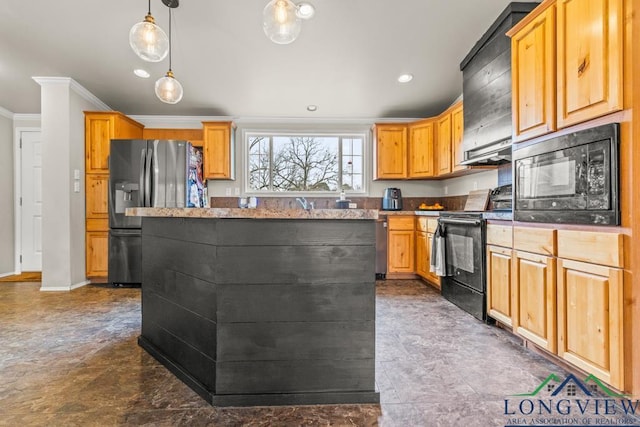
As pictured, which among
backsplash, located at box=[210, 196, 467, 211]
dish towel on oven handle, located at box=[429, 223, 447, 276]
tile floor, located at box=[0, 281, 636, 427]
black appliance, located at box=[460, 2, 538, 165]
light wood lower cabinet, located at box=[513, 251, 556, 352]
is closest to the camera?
tile floor, located at box=[0, 281, 636, 427]

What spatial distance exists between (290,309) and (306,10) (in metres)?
2.54

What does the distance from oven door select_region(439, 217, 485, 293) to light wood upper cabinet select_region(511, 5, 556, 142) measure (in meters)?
0.92

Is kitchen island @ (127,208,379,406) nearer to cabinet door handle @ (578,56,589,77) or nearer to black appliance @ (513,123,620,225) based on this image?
black appliance @ (513,123,620,225)

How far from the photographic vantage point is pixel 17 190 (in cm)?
485

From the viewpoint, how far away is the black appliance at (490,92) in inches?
99.4

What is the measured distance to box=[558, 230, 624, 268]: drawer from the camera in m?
1.49

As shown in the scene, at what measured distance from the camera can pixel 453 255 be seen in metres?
3.24

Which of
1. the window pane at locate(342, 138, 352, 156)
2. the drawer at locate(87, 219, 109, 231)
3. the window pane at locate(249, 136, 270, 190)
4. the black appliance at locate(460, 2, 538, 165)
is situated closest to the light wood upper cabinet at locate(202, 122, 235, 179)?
the window pane at locate(249, 136, 270, 190)

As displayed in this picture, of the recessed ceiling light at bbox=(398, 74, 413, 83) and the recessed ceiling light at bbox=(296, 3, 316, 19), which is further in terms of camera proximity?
the recessed ceiling light at bbox=(398, 74, 413, 83)

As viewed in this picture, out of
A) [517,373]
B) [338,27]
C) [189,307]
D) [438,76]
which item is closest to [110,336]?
[189,307]

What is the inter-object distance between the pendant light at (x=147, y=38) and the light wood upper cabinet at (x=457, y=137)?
3225mm

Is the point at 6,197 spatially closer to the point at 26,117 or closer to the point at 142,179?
the point at 26,117

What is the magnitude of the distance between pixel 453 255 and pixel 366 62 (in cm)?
232

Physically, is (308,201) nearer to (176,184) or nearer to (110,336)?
(176,184)
